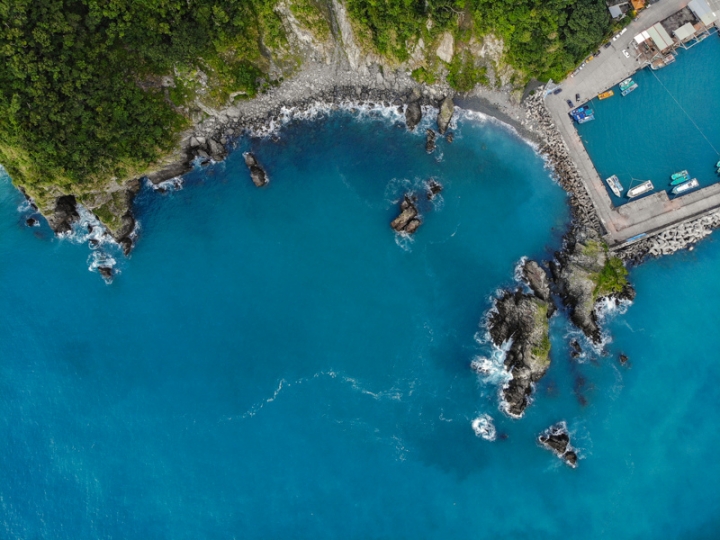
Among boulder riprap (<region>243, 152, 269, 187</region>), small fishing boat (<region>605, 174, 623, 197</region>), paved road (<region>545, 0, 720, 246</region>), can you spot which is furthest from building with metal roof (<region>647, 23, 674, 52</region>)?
boulder riprap (<region>243, 152, 269, 187</region>)

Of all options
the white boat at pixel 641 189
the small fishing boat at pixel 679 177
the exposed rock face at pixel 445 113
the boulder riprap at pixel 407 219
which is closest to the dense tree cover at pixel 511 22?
the exposed rock face at pixel 445 113

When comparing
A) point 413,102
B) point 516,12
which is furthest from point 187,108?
point 516,12

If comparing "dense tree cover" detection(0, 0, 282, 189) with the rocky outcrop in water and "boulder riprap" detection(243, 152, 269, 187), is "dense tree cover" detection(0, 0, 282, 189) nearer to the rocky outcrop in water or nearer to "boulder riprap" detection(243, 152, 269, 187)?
"boulder riprap" detection(243, 152, 269, 187)

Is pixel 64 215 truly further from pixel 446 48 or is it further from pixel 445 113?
pixel 446 48

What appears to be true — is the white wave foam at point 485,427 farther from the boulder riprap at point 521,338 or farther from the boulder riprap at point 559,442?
the boulder riprap at point 559,442

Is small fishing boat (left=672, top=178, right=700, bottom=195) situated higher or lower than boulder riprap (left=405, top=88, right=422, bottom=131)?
lower
